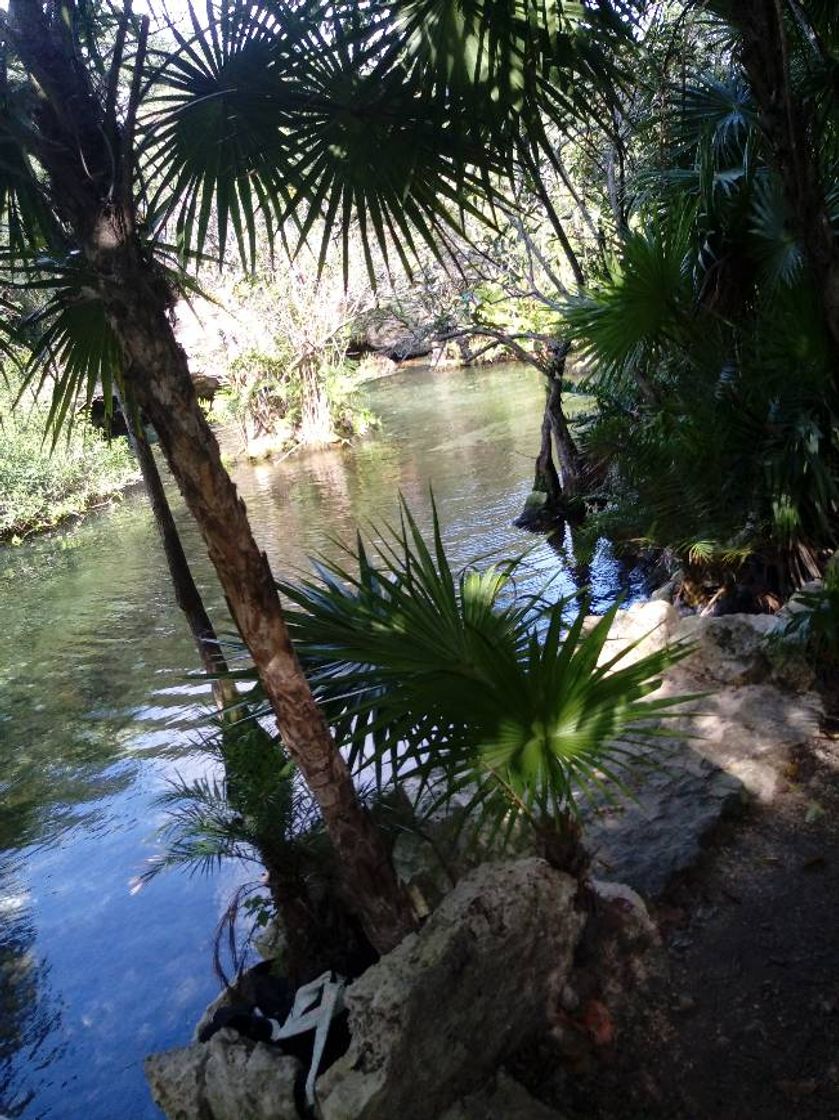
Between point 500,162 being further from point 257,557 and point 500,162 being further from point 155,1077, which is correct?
point 155,1077

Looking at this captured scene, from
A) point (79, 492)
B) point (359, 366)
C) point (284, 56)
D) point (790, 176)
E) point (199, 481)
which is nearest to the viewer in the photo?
point (199, 481)

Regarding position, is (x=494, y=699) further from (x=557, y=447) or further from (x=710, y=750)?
(x=557, y=447)

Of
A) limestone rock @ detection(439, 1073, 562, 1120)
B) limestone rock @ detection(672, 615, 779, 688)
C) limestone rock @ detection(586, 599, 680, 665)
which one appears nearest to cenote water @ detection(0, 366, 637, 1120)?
limestone rock @ detection(439, 1073, 562, 1120)

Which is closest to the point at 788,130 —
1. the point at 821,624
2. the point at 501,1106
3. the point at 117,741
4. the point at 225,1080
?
the point at 821,624

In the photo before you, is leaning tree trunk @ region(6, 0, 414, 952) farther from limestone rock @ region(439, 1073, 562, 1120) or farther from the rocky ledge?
limestone rock @ region(439, 1073, 562, 1120)

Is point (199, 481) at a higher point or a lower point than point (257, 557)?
higher

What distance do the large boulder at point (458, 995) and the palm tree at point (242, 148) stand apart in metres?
0.33

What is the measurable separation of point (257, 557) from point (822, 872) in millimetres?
2250

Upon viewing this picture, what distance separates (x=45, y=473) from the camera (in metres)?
18.5

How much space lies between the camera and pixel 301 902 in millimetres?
3232

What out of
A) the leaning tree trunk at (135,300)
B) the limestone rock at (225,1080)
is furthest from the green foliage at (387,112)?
the limestone rock at (225,1080)

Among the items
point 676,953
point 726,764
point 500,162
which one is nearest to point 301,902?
point 676,953

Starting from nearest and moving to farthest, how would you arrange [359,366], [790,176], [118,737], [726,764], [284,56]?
[284,56] < [790,176] < [726,764] < [118,737] < [359,366]

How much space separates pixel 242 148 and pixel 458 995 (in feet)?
9.31
